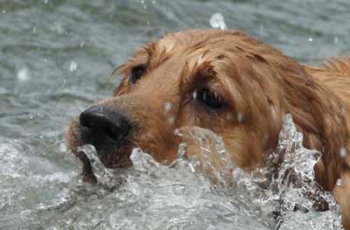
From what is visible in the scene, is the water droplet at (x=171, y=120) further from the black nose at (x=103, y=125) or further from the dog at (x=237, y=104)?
the black nose at (x=103, y=125)

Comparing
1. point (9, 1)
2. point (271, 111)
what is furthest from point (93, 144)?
point (9, 1)

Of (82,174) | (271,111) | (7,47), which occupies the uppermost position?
(271,111)

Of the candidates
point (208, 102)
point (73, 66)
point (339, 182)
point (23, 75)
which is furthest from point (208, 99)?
point (73, 66)

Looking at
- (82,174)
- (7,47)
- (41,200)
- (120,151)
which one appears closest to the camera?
(120,151)

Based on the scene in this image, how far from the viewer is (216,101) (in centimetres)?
594

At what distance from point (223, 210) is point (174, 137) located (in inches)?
20.0

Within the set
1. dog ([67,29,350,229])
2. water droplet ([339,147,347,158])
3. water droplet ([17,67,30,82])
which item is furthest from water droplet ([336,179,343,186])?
water droplet ([17,67,30,82])

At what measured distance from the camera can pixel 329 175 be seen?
6.05 m

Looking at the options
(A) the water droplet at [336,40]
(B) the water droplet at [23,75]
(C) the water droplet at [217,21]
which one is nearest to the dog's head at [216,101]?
(B) the water droplet at [23,75]

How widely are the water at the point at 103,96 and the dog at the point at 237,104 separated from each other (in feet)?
0.37

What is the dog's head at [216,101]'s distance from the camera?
5.69 meters

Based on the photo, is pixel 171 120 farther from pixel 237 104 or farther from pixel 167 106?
pixel 237 104

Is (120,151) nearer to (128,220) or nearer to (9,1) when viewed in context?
(128,220)

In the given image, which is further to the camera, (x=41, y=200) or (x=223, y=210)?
(x=41, y=200)
